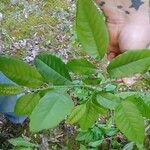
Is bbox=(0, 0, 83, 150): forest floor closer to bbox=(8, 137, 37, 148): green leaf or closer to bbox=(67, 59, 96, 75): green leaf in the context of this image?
bbox=(8, 137, 37, 148): green leaf

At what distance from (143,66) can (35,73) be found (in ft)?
0.62

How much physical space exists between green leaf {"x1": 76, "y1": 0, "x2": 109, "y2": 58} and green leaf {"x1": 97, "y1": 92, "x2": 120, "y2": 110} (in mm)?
74

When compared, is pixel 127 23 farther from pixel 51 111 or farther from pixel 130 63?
pixel 51 111

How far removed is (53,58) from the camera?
72 centimetres

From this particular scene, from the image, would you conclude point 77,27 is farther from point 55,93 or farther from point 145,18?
point 145,18

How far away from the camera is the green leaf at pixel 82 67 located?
2.35 feet

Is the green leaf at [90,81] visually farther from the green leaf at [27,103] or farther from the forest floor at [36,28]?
the forest floor at [36,28]

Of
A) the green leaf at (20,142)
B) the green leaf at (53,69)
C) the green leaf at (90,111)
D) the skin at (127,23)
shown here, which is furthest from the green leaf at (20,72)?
the green leaf at (20,142)

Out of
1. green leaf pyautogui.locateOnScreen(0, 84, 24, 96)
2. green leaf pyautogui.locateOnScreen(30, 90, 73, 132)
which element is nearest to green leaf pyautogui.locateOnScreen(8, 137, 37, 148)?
green leaf pyautogui.locateOnScreen(0, 84, 24, 96)

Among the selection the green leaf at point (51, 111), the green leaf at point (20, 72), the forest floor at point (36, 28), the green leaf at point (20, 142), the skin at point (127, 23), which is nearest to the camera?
the green leaf at point (51, 111)

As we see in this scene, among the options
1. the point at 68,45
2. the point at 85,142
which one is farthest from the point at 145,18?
the point at 68,45

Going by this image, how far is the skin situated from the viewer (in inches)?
44.1

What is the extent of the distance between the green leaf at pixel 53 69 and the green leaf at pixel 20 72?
0.01 meters

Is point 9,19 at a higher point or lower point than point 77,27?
lower
